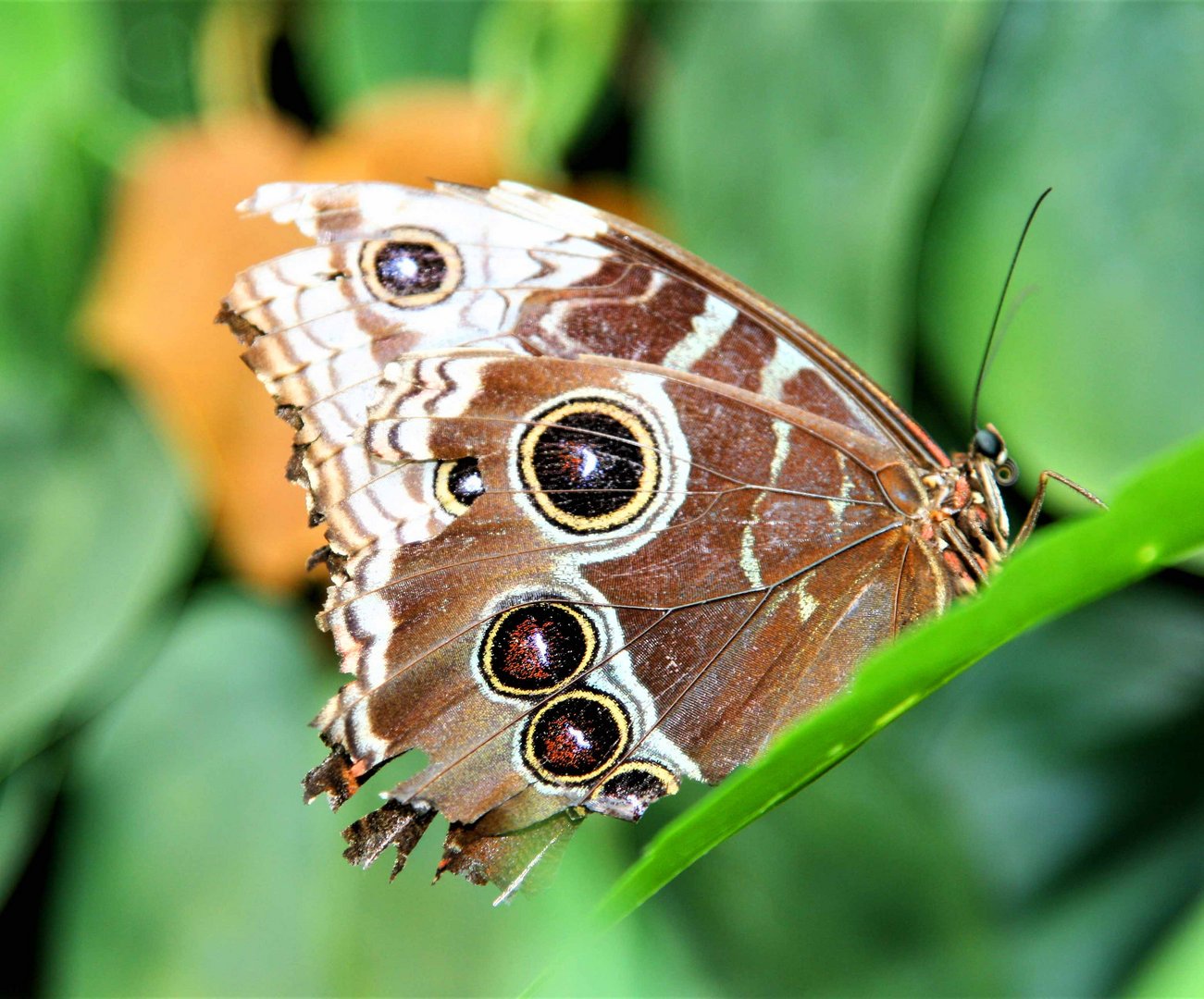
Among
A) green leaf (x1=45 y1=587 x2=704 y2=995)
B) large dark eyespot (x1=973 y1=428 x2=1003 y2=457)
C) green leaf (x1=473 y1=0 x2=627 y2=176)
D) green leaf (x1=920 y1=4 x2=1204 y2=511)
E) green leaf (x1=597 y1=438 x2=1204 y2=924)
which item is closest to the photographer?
Answer: green leaf (x1=597 y1=438 x2=1204 y2=924)

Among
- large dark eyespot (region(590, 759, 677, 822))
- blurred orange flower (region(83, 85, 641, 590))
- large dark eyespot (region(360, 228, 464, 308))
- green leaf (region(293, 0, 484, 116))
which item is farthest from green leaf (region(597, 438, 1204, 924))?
green leaf (region(293, 0, 484, 116))

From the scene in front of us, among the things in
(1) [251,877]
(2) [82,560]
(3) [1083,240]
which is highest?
(3) [1083,240]

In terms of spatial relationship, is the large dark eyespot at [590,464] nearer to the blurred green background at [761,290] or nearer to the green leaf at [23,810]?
the blurred green background at [761,290]

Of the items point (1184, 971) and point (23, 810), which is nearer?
point (1184, 971)

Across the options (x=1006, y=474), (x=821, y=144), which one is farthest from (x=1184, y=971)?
(x=821, y=144)

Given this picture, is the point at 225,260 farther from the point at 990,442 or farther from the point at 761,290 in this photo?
the point at 990,442

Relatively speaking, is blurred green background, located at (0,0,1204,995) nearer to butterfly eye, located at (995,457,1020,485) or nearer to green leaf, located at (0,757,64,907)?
green leaf, located at (0,757,64,907)

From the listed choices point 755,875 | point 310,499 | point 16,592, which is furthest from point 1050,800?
point 16,592
